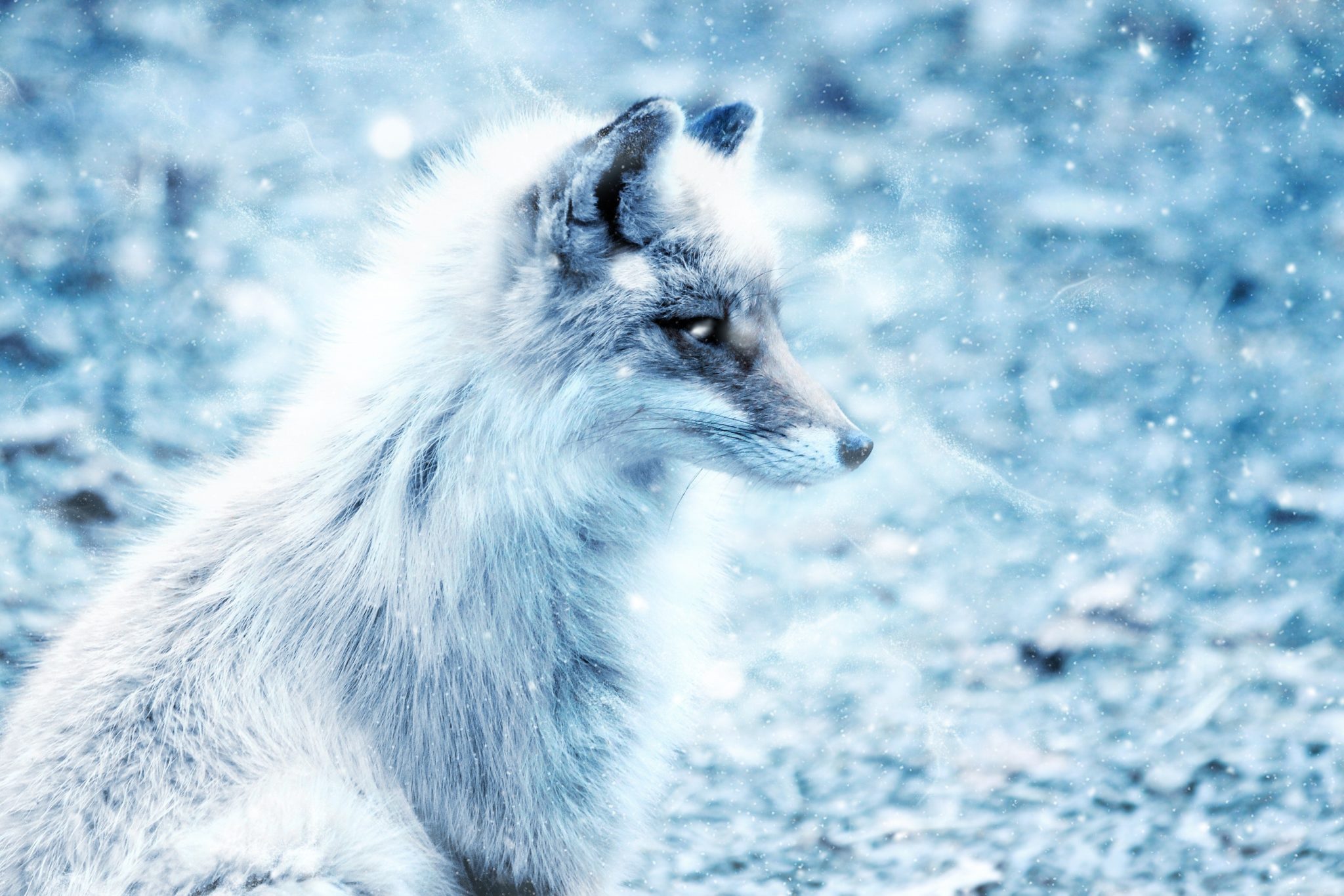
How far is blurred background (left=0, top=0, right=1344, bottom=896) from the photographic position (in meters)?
1.07

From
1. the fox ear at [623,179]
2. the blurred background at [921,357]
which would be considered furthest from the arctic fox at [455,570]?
the blurred background at [921,357]

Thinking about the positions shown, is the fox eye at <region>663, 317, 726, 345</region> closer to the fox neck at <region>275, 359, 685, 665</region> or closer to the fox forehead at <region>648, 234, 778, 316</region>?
the fox forehead at <region>648, 234, 778, 316</region>

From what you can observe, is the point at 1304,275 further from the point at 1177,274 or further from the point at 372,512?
the point at 372,512

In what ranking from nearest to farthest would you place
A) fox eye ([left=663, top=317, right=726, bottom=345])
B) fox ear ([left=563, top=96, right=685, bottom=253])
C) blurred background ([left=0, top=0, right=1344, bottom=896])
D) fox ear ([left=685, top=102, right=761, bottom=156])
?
1. fox ear ([left=563, top=96, right=685, bottom=253])
2. fox eye ([left=663, top=317, right=726, bottom=345])
3. fox ear ([left=685, top=102, right=761, bottom=156])
4. blurred background ([left=0, top=0, right=1344, bottom=896])

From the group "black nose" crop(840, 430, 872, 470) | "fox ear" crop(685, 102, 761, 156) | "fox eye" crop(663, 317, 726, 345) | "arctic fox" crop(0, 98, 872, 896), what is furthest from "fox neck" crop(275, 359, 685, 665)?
"fox ear" crop(685, 102, 761, 156)

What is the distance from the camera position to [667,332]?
814 millimetres

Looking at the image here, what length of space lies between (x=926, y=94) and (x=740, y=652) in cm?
85

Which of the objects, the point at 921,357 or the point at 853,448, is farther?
the point at 921,357

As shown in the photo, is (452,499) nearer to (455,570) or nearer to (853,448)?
(455,570)

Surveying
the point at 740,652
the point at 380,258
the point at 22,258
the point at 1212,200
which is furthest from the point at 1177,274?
the point at 22,258

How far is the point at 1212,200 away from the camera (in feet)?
4.09

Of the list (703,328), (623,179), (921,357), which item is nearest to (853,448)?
(703,328)

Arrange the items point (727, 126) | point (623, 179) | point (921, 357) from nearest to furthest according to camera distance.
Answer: point (623, 179) < point (727, 126) < point (921, 357)

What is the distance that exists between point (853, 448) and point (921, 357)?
57cm
